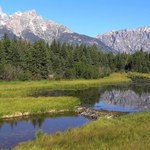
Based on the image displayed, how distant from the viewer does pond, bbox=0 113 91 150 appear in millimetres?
41969

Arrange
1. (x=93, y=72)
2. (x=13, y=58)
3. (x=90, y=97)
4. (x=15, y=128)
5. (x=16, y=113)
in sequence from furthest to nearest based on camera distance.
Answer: (x=93, y=72), (x=13, y=58), (x=90, y=97), (x=16, y=113), (x=15, y=128)

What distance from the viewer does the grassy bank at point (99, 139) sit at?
2827cm

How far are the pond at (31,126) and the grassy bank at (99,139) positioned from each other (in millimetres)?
6632

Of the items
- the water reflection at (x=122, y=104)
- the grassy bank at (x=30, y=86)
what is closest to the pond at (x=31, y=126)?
the water reflection at (x=122, y=104)

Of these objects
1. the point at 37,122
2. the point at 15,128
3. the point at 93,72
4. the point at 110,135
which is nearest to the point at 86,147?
the point at 110,135

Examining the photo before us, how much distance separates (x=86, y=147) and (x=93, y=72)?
124 metres

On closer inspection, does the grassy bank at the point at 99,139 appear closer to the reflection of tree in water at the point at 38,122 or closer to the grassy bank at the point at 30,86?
the reflection of tree in water at the point at 38,122

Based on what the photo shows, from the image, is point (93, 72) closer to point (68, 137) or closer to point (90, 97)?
point (90, 97)

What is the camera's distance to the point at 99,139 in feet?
105

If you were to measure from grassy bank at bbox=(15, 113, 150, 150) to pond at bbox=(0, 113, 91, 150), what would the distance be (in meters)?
6.63

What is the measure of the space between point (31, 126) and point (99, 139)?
21.2 m

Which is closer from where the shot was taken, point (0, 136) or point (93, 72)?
point (0, 136)

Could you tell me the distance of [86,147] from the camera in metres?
28.5

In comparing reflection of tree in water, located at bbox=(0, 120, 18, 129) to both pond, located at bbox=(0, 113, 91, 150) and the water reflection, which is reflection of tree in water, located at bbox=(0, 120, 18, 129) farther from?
the water reflection
